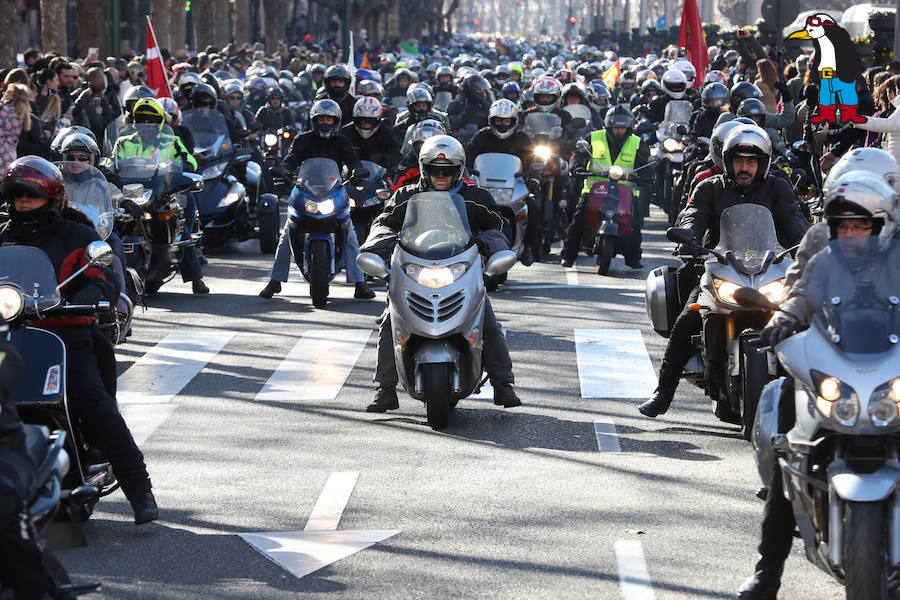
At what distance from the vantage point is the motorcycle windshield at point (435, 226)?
10625 millimetres

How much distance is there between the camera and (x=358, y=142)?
59.1 ft

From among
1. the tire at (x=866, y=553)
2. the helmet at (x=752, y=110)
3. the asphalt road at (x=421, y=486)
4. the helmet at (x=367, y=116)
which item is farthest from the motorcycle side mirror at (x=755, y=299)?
the helmet at (x=367, y=116)

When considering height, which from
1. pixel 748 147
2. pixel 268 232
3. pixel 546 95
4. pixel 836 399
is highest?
pixel 748 147

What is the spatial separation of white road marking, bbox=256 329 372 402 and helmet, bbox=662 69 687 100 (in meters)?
9.39

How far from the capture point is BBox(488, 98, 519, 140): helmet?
17.4 metres

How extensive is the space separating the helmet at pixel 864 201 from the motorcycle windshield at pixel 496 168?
10946 mm

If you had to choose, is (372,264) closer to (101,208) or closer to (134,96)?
(101,208)

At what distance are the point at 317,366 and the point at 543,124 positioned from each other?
7970 mm

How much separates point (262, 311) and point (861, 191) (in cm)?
992

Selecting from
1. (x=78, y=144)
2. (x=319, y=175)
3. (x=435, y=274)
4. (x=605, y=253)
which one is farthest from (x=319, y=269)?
(x=435, y=274)

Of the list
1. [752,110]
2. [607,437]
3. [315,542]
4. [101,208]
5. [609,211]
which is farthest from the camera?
[609,211]

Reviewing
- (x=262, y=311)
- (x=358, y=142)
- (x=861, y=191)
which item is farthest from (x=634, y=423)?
(x=358, y=142)

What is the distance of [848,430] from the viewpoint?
19.4ft

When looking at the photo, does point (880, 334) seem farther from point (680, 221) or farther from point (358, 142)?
point (358, 142)
